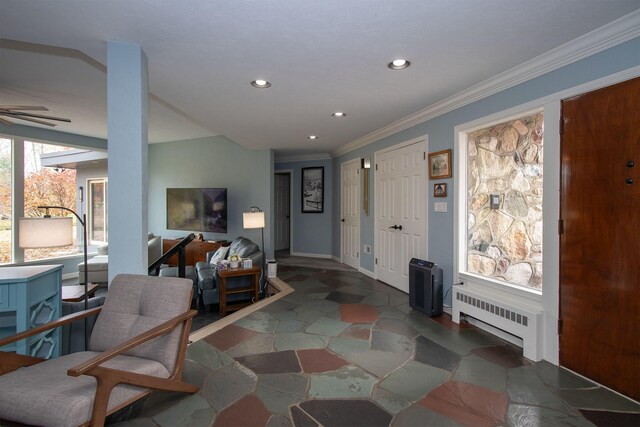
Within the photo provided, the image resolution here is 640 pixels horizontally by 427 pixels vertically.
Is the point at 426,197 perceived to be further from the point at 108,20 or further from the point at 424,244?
the point at 108,20

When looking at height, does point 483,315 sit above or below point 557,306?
below

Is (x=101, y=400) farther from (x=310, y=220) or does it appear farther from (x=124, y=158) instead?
(x=310, y=220)

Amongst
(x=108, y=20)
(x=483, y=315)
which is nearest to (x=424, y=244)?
(x=483, y=315)

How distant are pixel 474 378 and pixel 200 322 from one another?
3.18m

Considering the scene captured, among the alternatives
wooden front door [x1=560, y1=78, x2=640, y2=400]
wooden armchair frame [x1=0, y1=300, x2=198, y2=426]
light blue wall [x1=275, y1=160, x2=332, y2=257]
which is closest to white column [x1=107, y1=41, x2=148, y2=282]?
wooden armchair frame [x1=0, y1=300, x2=198, y2=426]

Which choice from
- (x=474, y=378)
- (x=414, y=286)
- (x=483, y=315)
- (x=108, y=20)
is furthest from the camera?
(x=414, y=286)

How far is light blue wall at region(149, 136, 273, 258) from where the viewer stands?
6293 mm

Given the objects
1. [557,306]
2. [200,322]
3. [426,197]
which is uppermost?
[426,197]

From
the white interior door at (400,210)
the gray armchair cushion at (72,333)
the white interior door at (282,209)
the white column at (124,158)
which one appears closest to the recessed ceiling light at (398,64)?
the white interior door at (400,210)

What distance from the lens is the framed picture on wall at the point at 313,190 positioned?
7188 millimetres

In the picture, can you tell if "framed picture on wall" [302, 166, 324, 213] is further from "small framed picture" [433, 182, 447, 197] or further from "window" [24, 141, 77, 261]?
"window" [24, 141, 77, 261]

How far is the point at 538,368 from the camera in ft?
7.74

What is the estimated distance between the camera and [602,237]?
6.98ft

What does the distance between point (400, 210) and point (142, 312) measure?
3.40 meters
